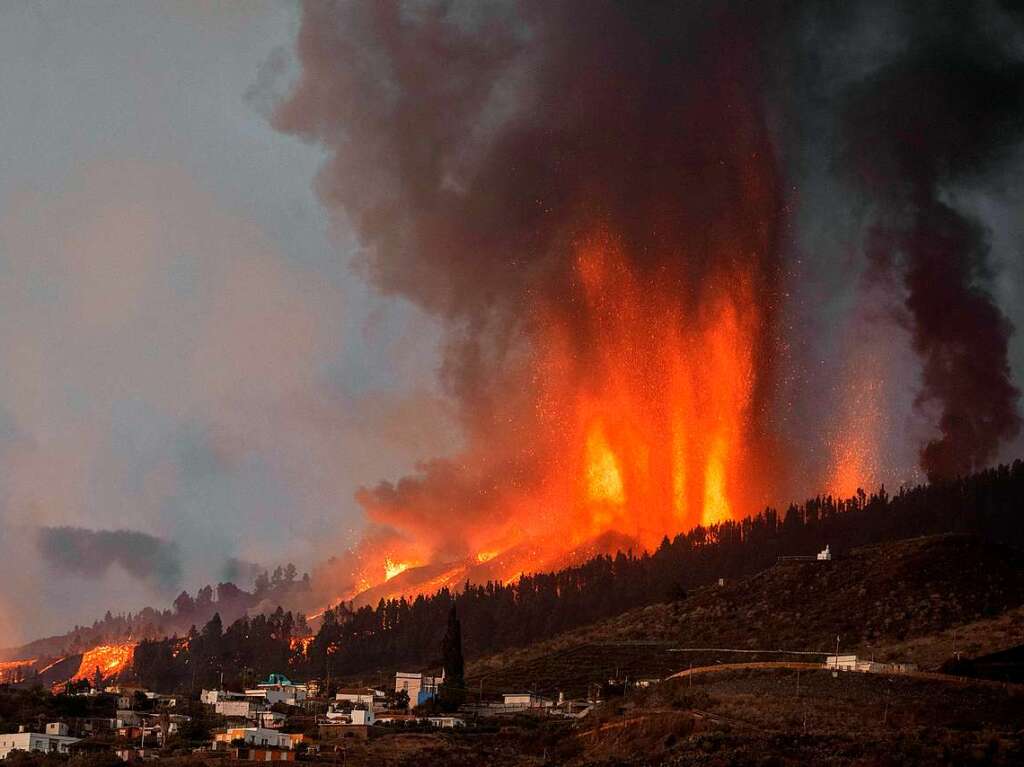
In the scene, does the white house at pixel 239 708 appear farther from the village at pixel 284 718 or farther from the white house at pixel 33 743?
the white house at pixel 33 743

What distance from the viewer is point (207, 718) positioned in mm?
119312

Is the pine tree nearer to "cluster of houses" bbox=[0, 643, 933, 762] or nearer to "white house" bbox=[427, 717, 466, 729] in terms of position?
"cluster of houses" bbox=[0, 643, 933, 762]

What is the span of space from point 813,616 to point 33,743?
72.9 meters

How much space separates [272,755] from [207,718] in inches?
979

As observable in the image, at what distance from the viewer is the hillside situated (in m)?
128

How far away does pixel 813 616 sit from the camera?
138375 mm

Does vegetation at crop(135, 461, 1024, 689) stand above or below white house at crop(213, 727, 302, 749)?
above

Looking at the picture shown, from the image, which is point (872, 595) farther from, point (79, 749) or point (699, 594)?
point (79, 749)

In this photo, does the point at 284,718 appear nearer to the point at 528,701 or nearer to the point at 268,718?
the point at 268,718

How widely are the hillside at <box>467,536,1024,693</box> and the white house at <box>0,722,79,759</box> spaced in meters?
47.8

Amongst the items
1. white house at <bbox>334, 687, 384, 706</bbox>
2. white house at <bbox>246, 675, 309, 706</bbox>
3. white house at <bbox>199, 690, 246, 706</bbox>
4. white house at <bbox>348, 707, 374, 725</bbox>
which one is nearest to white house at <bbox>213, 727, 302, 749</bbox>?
white house at <bbox>348, 707, 374, 725</bbox>

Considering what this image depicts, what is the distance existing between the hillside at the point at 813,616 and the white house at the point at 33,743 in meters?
47.8

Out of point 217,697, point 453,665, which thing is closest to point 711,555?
point 453,665

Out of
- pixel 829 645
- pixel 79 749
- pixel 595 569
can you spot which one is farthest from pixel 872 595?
pixel 79 749
